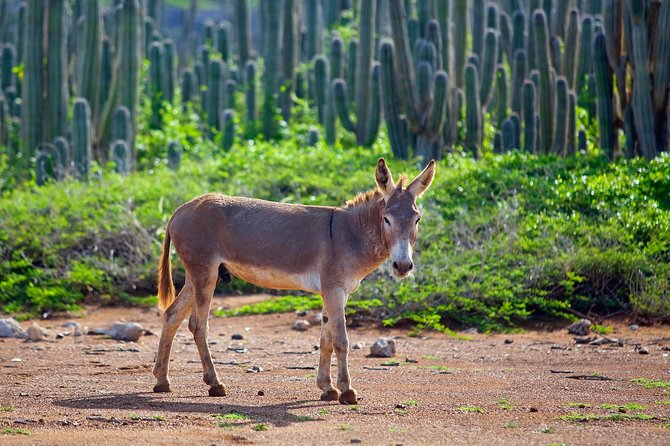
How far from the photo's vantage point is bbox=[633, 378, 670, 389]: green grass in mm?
8656

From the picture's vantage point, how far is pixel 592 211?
13602 mm

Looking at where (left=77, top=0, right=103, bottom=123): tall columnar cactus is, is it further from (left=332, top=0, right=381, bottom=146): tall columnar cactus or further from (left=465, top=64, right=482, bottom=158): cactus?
(left=465, top=64, right=482, bottom=158): cactus

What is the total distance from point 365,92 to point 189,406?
13.3m

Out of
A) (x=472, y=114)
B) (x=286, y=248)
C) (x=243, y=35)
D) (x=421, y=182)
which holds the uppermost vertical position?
(x=421, y=182)

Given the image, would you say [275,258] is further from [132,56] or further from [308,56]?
[308,56]

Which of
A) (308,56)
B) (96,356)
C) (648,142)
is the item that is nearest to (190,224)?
(96,356)

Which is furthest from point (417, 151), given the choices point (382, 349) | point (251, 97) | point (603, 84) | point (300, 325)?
point (382, 349)

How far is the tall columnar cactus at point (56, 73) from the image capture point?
18906mm

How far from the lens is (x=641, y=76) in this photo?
50.9 feet

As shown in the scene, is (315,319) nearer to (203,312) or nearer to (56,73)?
(203,312)

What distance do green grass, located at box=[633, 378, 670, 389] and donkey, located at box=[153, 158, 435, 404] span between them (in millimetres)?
2428

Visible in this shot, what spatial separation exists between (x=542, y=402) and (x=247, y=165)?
384 inches

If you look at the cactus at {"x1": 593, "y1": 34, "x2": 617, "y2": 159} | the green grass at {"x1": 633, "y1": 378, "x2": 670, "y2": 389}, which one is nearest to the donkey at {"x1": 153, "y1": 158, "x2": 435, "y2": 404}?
the green grass at {"x1": 633, "y1": 378, "x2": 670, "y2": 389}

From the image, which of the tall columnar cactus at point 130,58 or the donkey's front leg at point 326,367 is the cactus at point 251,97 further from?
the donkey's front leg at point 326,367
